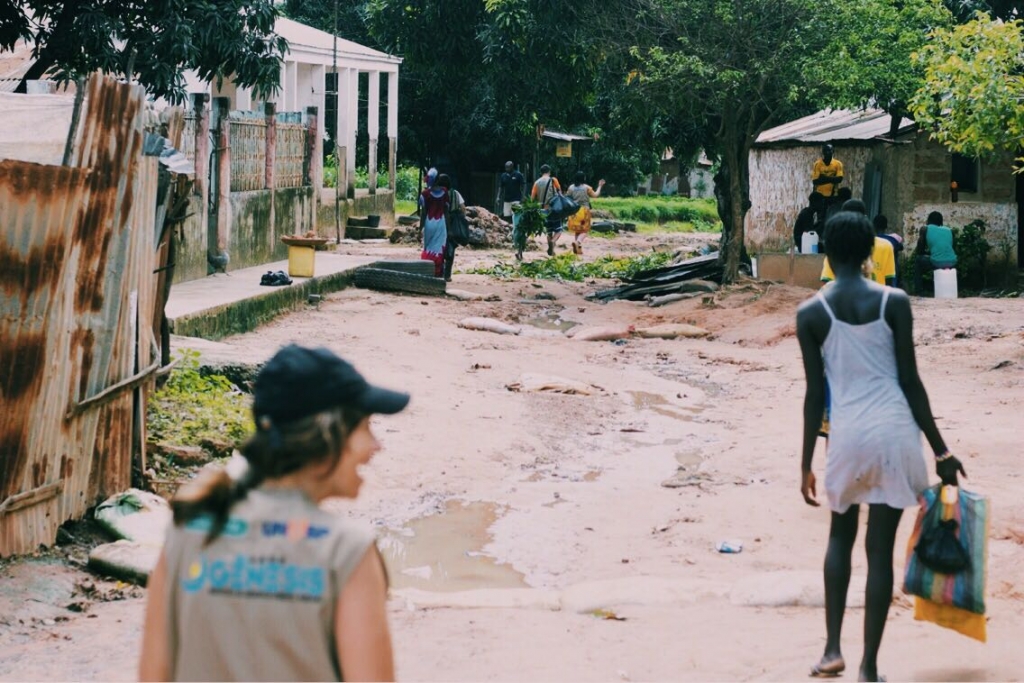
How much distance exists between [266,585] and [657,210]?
42507mm

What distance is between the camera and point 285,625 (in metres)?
2.27

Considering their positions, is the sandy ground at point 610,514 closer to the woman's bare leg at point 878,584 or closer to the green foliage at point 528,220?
the woman's bare leg at point 878,584

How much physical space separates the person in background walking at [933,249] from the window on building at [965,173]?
2.05m

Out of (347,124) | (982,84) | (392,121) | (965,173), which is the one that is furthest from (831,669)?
(392,121)

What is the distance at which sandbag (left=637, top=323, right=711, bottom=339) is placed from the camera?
17250mm

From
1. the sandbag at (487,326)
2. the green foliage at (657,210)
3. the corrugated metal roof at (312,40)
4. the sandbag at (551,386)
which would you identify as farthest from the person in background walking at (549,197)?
the green foliage at (657,210)

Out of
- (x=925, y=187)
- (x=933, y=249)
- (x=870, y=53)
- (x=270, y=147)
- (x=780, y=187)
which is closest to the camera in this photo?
(x=870, y=53)

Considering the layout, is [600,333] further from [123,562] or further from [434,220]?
[123,562]

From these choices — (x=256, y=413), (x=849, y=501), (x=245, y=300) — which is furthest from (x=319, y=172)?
(x=256, y=413)

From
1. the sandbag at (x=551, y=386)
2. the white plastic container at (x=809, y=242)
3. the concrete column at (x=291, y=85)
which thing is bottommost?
the sandbag at (x=551, y=386)

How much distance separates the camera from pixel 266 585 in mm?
2260

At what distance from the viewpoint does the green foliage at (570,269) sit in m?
23.6

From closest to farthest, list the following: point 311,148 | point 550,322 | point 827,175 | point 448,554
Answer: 1. point 448,554
2. point 550,322
3. point 827,175
4. point 311,148

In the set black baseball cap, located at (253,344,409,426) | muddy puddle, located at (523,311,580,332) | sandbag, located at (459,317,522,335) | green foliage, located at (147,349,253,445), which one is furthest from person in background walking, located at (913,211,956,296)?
black baseball cap, located at (253,344,409,426)
